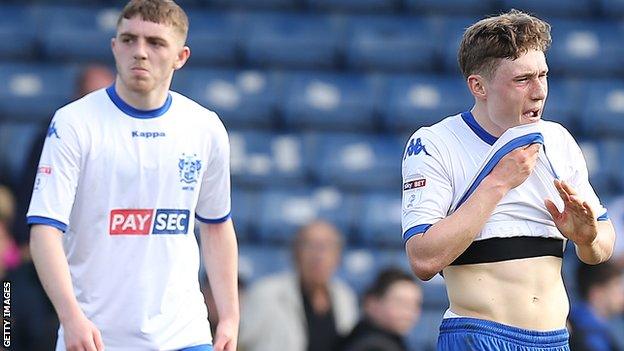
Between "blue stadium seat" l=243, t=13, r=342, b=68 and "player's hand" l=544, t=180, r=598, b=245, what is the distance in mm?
6366

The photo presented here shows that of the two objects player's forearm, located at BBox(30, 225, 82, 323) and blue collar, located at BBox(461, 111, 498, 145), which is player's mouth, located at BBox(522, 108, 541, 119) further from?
player's forearm, located at BBox(30, 225, 82, 323)

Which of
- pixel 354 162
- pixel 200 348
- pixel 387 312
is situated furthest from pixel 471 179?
pixel 354 162

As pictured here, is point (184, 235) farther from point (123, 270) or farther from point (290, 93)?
point (290, 93)

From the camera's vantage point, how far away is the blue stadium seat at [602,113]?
10.3 metres

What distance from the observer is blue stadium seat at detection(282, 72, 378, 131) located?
1025 cm

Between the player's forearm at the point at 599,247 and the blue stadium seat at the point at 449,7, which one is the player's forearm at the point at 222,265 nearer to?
the player's forearm at the point at 599,247

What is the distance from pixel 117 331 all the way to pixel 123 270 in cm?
21

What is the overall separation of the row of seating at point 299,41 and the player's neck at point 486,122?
609 centimetres

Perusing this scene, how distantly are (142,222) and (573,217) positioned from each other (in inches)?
59.9

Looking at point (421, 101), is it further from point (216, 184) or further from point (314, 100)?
point (216, 184)

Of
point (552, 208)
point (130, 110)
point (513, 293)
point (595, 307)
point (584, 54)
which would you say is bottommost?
point (595, 307)

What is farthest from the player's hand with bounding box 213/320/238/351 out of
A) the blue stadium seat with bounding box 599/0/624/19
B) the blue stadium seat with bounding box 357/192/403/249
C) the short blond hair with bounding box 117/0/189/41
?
the blue stadium seat with bounding box 599/0/624/19

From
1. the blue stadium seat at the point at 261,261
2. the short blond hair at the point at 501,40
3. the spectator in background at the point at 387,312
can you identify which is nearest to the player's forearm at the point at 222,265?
the short blond hair at the point at 501,40

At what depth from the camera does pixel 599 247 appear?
14.4 ft
